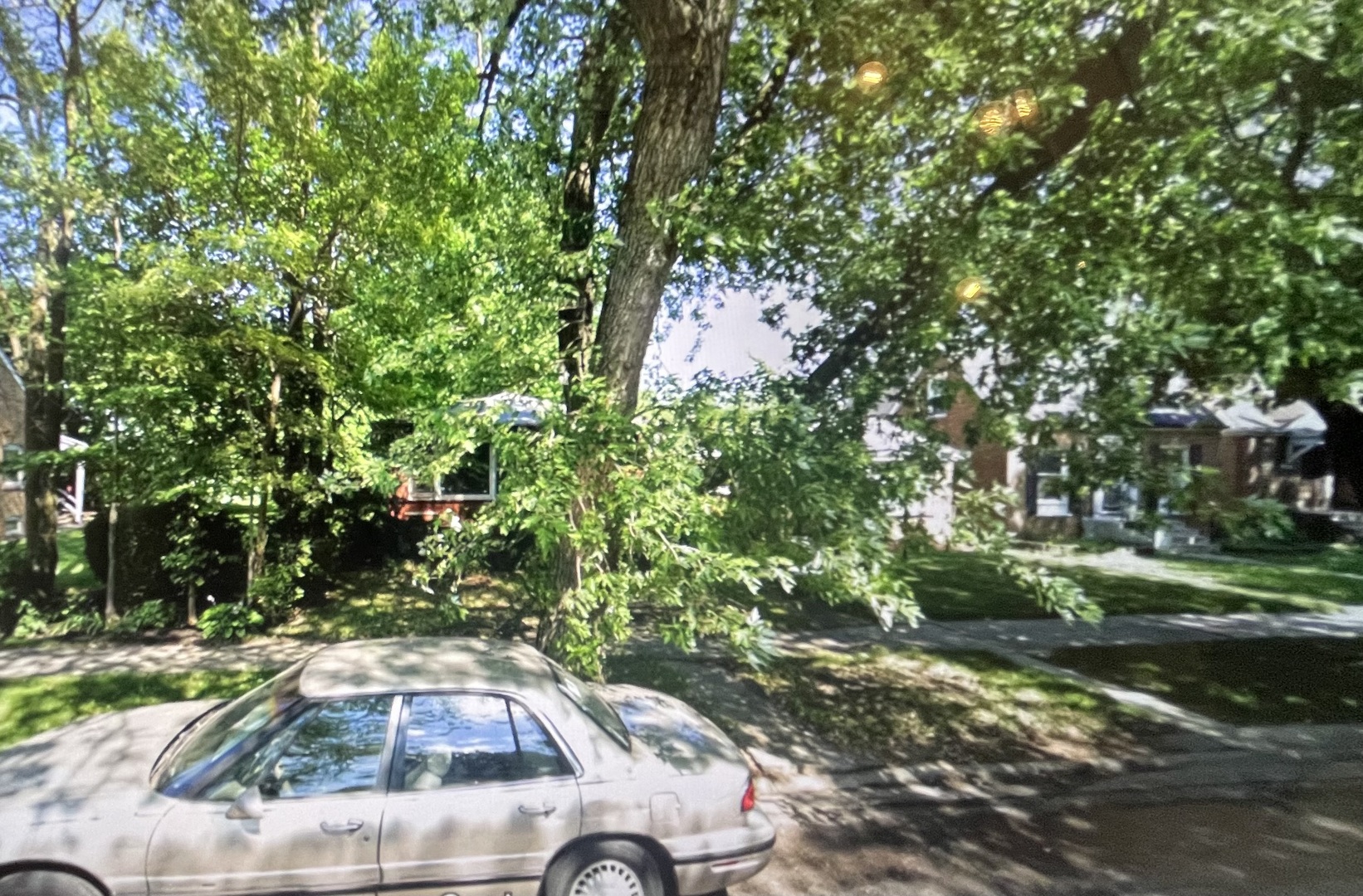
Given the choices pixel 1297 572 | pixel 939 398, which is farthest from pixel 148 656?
pixel 1297 572

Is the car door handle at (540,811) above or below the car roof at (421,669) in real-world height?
below

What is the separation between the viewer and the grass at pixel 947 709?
276 inches

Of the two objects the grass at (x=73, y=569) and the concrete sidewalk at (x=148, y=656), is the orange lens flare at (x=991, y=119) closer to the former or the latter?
the concrete sidewalk at (x=148, y=656)

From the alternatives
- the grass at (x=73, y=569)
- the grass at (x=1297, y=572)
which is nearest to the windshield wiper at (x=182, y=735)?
the grass at (x=73, y=569)

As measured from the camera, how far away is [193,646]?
30.0 ft

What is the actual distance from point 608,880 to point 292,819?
1.39 metres

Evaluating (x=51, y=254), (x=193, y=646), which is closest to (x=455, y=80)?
(x=51, y=254)

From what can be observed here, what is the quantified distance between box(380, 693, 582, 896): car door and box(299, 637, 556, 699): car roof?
0.11m

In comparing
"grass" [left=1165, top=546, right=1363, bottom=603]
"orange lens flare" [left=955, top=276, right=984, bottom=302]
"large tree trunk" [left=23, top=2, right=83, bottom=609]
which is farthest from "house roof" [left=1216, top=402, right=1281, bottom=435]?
Result: "large tree trunk" [left=23, top=2, right=83, bottom=609]

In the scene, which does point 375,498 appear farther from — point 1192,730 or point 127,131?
point 1192,730

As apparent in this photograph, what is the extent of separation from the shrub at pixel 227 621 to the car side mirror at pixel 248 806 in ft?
20.0

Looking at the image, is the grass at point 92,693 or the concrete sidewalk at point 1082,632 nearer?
the grass at point 92,693

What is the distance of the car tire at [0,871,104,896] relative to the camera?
3.47 meters

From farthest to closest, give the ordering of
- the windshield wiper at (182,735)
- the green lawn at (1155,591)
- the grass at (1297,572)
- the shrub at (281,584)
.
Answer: the grass at (1297,572), the green lawn at (1155,591), the shrub at (281,584), the windshield wiper at (182,735)
